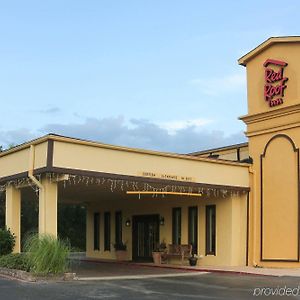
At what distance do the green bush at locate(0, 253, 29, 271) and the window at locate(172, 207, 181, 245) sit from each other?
29.1ft

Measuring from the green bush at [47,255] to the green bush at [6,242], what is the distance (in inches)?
119

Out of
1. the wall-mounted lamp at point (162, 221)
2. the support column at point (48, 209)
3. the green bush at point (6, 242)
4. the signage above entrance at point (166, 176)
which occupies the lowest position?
the green bush at point (6, 242)

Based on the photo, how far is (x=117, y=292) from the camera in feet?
43.5

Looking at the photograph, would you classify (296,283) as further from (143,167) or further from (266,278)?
(143,167)

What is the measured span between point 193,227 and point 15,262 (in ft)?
30.2

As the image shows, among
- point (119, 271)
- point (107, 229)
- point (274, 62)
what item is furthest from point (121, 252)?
point (274, 62)

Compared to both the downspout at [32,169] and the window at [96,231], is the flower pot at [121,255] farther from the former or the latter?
the downspout at [32,169]

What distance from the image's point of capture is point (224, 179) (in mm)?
22031

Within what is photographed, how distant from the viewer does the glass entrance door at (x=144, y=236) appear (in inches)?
1043

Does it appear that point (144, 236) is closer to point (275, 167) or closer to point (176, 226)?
point (176, 226)

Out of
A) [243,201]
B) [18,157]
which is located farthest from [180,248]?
[18,157]

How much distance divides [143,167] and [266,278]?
5.47 metres

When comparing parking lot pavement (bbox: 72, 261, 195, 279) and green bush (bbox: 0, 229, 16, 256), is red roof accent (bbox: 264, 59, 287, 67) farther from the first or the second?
green bush (bbox: 0, 229, 16, 256)

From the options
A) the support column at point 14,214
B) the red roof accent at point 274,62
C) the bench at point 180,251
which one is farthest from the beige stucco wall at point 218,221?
the support column at point 14,214
